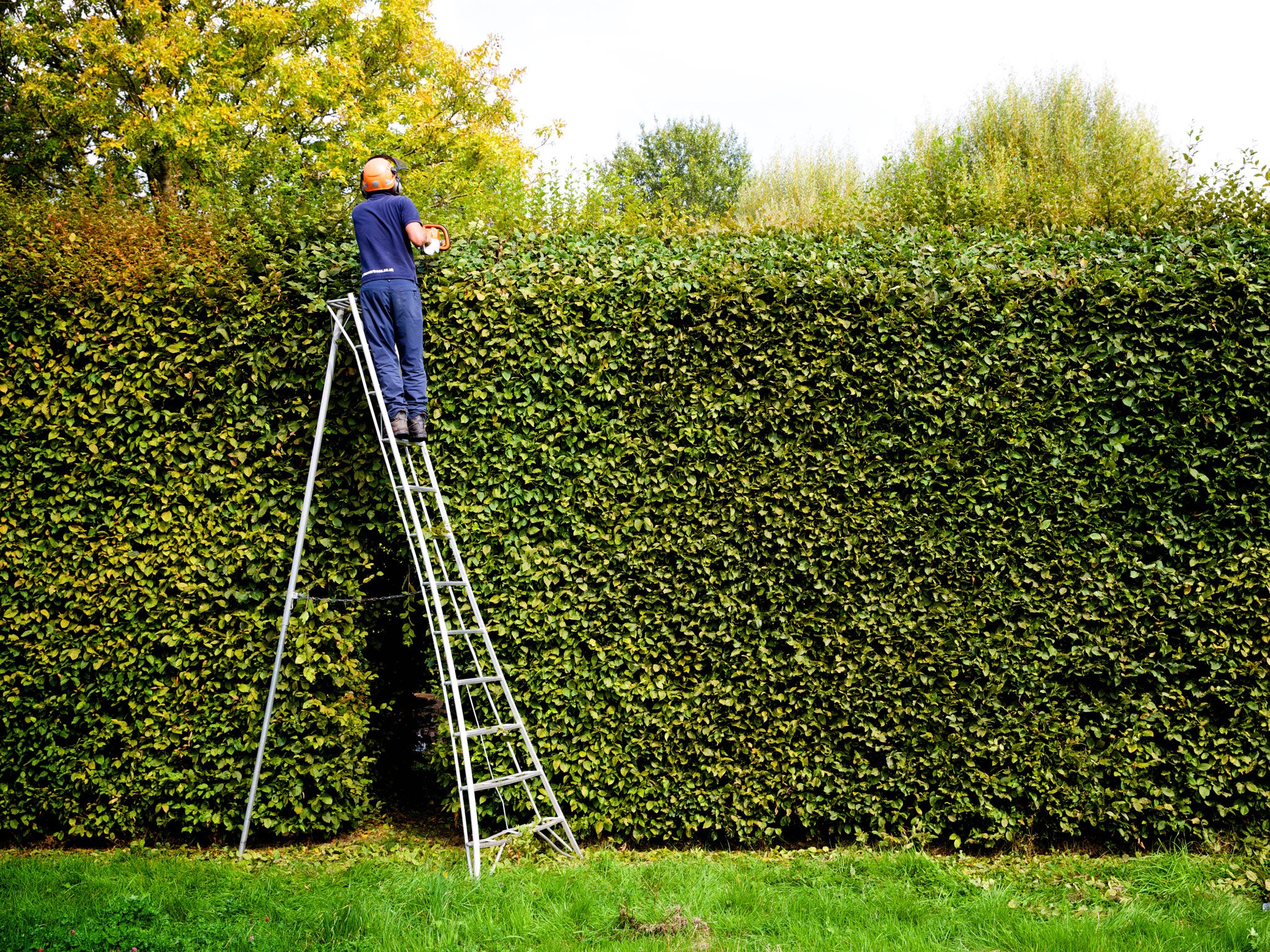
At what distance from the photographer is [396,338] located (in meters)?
5.12

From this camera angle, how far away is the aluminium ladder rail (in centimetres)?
492

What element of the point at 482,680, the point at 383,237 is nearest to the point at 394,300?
the point at 383,237

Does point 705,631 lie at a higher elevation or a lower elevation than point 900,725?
higher

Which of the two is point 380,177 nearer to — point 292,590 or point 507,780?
point 292,590

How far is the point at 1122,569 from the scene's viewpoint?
5.10m

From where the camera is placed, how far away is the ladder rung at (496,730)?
182 inches

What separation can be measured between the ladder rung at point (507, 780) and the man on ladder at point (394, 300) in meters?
2.07

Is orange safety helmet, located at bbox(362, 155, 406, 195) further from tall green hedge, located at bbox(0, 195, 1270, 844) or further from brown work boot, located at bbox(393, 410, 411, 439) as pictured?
brown work boot, located at bbox(393, 410, 411, 439)

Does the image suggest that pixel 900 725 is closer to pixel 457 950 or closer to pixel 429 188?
pixel 457 950

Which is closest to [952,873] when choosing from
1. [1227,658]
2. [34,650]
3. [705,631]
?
[705,631]

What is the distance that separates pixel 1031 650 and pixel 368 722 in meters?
4.41

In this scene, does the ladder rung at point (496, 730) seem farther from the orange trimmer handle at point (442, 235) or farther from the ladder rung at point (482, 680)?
the orange trimmer handle at point (442, 235)

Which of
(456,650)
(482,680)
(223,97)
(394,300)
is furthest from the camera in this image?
(223,97)

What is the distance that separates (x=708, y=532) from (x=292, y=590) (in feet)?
8.56
